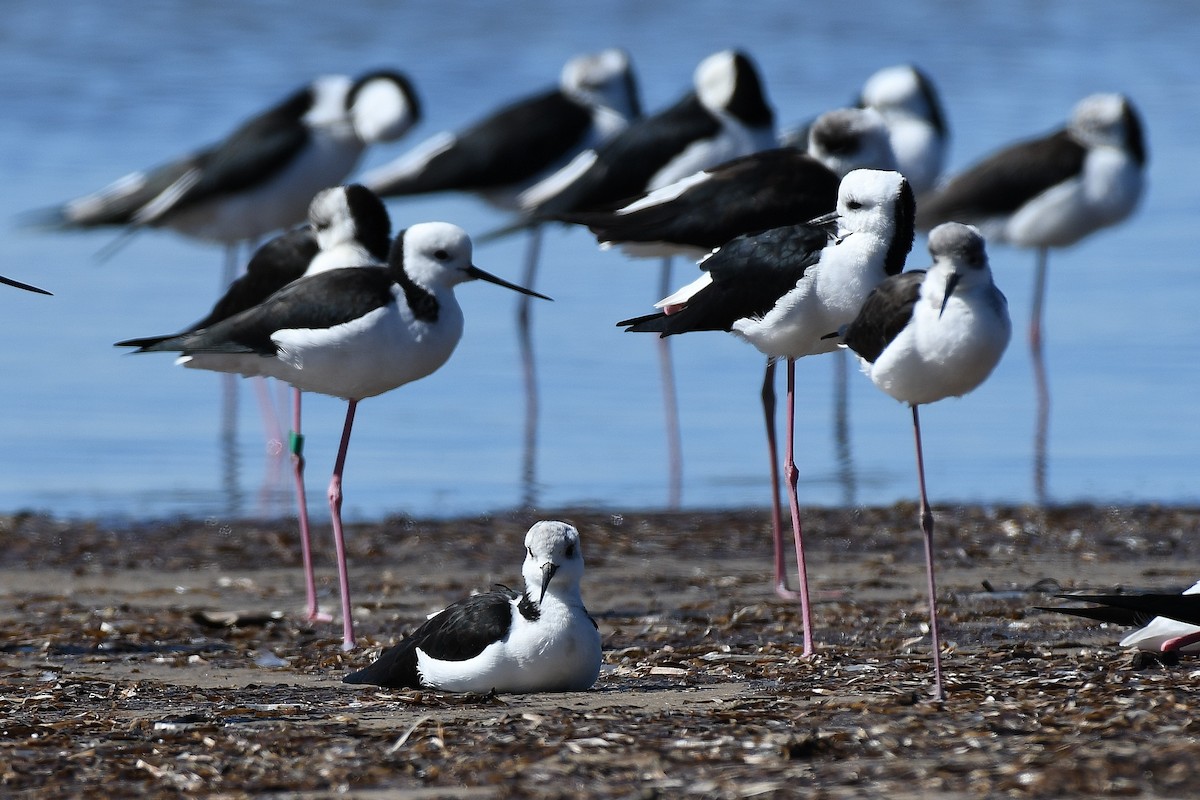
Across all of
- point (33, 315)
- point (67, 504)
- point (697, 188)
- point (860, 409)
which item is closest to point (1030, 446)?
point (860, 409)

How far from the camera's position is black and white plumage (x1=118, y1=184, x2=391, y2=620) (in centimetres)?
790

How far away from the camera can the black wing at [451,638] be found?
223 inches

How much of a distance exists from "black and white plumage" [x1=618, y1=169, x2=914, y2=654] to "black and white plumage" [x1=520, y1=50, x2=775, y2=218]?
4178 mm

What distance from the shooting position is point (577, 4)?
1366 inches

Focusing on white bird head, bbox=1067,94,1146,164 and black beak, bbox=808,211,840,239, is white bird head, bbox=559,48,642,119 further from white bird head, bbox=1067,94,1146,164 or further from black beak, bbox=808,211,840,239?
black beak, bbox=808,211,840,239

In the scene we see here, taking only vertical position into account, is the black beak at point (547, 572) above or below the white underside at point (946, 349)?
below

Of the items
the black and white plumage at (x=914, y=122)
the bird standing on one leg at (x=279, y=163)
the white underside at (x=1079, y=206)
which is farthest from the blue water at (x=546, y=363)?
the black and white plumage at (x=914, y=122)

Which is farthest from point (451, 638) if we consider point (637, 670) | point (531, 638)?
point (637, 670)

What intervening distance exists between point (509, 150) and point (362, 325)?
6818 millimetres

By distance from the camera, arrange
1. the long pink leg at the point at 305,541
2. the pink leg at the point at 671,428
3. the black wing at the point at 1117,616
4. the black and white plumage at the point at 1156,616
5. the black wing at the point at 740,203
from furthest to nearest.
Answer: the pink leg at the point at 671,428
the black wing at the point at 740,203
the long pink leg at the point at 305,541
the black wing at the point at 1117,616
the black and white plumage at the point at 1156,616

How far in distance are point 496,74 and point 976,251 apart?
2271cm

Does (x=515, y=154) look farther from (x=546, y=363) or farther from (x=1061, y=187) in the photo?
(x=1061, y=187)

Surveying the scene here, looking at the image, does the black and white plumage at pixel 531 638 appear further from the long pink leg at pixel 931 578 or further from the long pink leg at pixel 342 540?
the long pink leg at pixel 342 540

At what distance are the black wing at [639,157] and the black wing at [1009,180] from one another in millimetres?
3405
